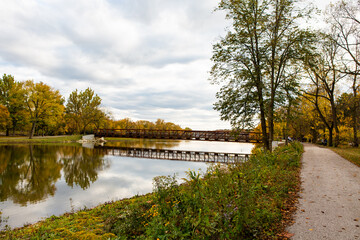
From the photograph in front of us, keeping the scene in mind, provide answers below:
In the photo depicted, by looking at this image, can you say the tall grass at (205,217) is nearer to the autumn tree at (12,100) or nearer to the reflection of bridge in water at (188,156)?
the reflection of bridge in water at (188,156)

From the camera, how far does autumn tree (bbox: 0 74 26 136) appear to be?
44000 millimetres

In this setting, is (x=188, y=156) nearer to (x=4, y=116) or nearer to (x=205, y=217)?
(x=205, y=217)

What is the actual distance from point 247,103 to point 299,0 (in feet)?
26.2

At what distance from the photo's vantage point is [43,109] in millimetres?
41969

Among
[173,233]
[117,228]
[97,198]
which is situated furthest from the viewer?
[97,198]

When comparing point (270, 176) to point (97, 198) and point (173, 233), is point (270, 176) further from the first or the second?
point (97, 198)

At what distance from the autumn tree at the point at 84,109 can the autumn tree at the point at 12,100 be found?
1175 cm

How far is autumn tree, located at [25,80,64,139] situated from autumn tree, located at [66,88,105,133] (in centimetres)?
979

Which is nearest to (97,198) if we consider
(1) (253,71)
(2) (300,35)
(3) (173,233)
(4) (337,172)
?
(3) (173,233)

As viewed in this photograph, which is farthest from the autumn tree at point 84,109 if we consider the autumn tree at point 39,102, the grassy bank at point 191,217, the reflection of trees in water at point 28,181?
the grassy bank at point 191,217

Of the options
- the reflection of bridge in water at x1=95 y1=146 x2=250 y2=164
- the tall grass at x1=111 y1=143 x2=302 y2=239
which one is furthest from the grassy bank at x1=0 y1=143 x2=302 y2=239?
the reflection of bridge in water at x1=95 y1=146 x2=250 y2=164

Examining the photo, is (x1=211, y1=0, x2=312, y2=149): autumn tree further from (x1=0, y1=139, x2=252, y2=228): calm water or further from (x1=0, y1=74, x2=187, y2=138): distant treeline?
(x1=0, y1=74, x2=187, y2=138): distant treeline

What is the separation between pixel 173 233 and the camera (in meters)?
3.44

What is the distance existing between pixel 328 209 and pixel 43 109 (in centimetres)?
4877
